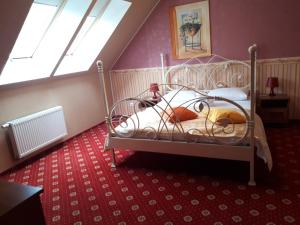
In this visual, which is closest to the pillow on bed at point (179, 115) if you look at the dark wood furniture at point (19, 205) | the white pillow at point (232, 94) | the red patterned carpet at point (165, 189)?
the red patterned carpet at point (165, 189)

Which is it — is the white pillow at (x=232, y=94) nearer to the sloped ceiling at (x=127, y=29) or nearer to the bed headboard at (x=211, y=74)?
the bed headboard at (x=211, y=74)

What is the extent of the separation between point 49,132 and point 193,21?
9.71 feet

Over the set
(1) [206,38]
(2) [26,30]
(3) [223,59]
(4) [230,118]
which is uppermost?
(2) [26,30]

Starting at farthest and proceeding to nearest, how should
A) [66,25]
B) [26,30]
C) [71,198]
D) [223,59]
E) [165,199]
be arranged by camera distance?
1. [223,59]
2. [66,25]
3. [26,30]
4. [71,198]
5. [165,199]

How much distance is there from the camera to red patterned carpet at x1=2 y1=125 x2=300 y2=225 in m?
2.16

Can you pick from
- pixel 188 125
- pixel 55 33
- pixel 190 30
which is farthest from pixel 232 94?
pixel 55 33

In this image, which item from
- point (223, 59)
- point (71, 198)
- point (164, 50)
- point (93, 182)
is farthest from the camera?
point (164, 50)

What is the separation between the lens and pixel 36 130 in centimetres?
360

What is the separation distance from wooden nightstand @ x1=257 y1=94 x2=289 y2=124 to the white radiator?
10.3 ft

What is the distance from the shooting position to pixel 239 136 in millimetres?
2482

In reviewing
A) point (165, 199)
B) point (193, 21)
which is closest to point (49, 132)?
point (165, 199)

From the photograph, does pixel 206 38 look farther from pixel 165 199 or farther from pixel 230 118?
pixel 165 199

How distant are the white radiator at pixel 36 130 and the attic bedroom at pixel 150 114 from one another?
2 centimetres

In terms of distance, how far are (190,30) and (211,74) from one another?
845mm
